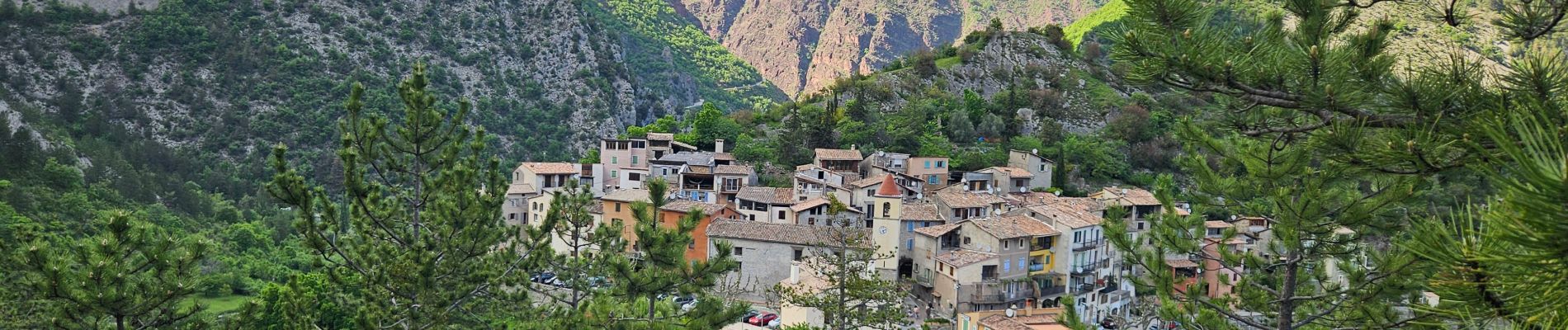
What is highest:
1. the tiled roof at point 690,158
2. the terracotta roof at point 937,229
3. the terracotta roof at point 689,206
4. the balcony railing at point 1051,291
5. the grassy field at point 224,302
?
the tiled roof at point 690,158

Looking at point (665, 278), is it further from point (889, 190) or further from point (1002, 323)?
point (889, 190)

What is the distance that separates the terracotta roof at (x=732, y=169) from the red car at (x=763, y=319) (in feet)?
30.2

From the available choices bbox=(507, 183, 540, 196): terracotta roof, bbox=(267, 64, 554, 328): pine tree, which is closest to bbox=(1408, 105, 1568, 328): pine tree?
bbox=(267, 64, 554, 328): pine tree

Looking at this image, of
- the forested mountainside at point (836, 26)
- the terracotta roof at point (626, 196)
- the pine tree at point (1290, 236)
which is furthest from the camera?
the forested mountainside at point (836, 26)

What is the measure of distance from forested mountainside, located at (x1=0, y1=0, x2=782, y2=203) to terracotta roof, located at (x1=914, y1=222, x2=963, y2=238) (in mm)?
34111

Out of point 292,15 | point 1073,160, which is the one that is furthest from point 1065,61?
point 292,15

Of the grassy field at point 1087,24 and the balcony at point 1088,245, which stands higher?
the grassy field at point 1087,24

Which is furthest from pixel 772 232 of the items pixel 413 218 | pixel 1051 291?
pixel 413 218

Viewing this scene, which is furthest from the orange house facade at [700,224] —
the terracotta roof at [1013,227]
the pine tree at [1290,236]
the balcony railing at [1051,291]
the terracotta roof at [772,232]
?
the pine tree at [1290,236]

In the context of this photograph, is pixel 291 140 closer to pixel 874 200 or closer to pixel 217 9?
pixel 217 9

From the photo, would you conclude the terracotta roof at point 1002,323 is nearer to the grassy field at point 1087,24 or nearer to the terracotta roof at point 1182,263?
the terracotta roof at point 1182,263

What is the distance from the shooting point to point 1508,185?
256 centimetres

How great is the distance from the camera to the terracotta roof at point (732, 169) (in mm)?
36219

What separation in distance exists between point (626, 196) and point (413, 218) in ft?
68.9
